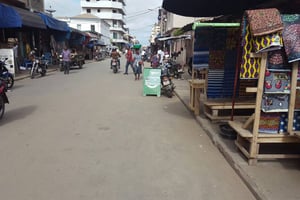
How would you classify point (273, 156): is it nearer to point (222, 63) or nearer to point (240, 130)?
point (240, 130)

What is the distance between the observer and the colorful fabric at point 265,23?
3.64 meters

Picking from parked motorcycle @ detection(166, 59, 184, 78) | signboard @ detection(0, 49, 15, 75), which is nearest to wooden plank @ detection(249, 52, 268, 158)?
parked motorcycle @ detection(166, 59, 184, 78)

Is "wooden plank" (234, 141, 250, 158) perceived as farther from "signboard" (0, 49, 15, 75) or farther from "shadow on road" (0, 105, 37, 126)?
"signboard" (0, 49, 15, 75)

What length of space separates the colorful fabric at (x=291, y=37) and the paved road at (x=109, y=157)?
6.14 feet

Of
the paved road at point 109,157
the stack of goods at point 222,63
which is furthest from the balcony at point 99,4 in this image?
the stack of goods at point 222,63

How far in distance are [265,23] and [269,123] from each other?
4.92 feet

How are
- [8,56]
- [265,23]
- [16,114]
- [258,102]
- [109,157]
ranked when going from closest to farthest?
1. [265,23]
2. [258,102]
3. [109,157]
4. [16,114]
5. [8,56]

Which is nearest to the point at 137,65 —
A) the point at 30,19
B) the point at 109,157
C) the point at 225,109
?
the point at 30,19

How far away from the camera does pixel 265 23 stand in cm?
367

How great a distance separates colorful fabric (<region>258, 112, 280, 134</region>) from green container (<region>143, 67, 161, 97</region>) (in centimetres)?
634

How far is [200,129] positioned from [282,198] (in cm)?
314

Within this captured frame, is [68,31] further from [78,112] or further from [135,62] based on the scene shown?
[78,112]

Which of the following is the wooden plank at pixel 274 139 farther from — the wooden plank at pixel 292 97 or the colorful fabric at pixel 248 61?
the colorful fabric at pixel 248 61

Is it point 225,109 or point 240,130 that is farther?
point 225,109
